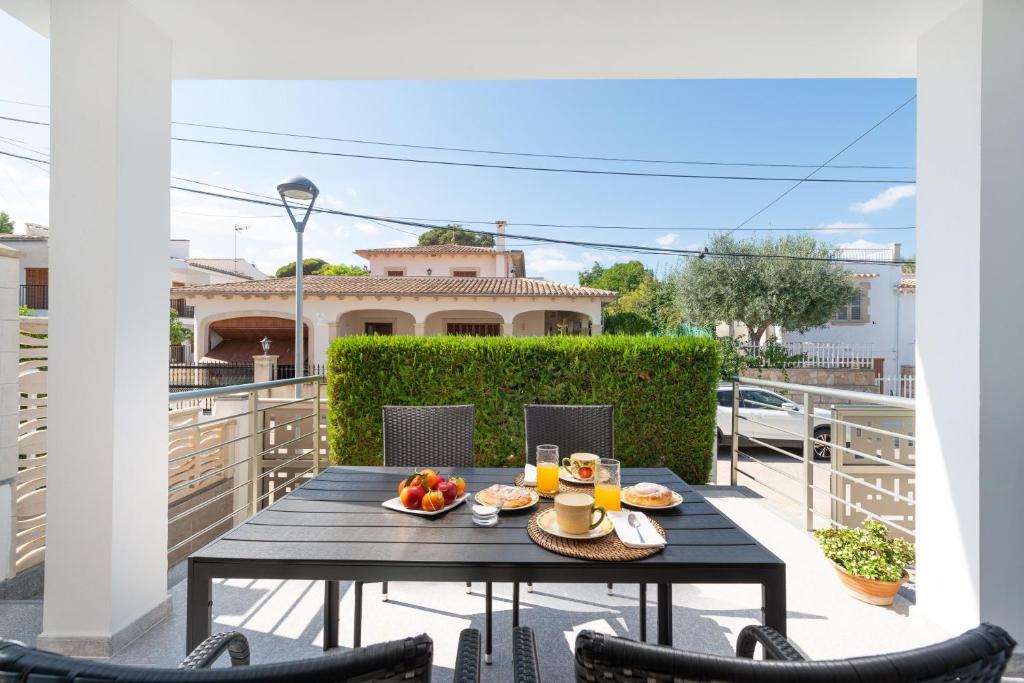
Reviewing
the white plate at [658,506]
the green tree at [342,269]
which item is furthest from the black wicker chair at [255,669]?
the green tree at [342,269]

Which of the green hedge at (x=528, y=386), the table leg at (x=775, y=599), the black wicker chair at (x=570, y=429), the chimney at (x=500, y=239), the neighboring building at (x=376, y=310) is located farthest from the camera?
the chimney at (x=500, y=239)

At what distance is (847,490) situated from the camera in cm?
300

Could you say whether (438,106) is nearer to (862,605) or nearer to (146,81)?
(146,81)

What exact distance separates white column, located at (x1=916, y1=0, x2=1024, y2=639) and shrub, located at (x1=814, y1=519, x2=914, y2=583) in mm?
240

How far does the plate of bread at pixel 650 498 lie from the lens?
4.75ft

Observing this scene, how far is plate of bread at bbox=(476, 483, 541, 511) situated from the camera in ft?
4.67

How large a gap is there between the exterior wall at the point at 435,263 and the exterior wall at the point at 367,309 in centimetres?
349

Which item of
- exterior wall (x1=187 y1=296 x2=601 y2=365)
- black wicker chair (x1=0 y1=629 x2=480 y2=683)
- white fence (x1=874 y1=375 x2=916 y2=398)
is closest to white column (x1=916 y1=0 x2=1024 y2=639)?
black wicker chair (x1=0 y1=629 x2=480 y2=683)

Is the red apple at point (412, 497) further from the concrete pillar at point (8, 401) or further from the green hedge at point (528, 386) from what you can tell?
the concrete pillar at point (8, 401)

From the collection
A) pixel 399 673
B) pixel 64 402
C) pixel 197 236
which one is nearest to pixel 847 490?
pixel 399 673

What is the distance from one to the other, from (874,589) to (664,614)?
1.32m

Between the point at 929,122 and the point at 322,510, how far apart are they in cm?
286

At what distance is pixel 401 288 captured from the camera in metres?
13.3

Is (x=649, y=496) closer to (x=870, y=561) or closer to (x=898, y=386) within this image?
(x=870, y=561)
